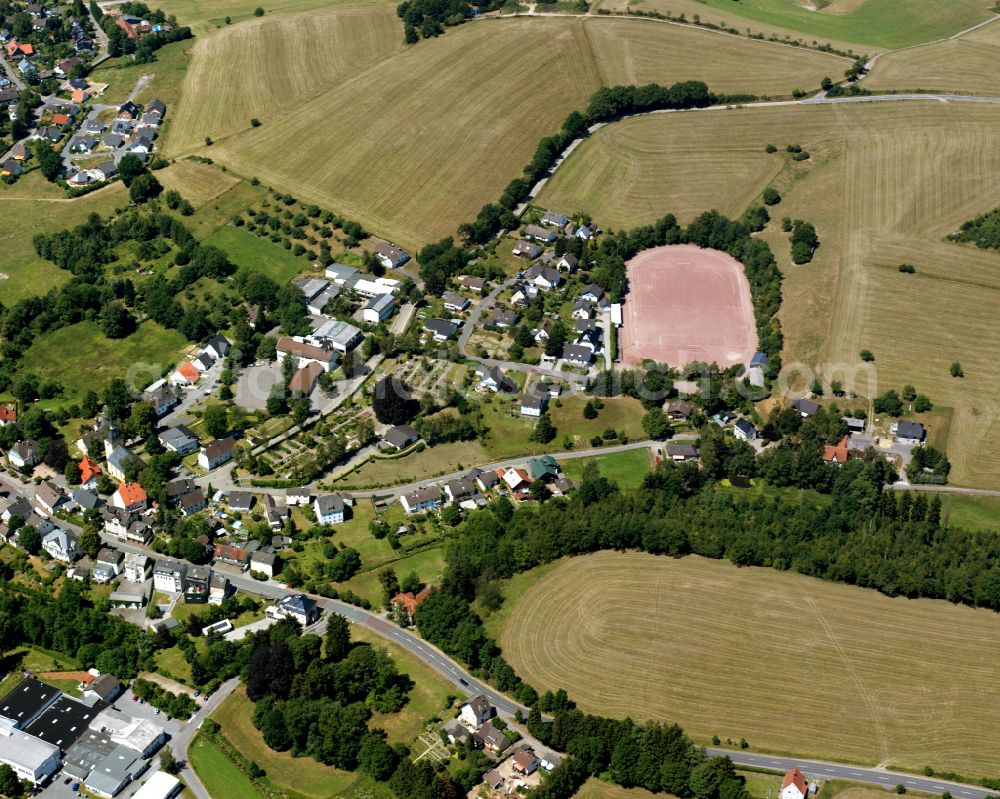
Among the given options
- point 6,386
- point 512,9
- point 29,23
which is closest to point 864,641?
point 6,386

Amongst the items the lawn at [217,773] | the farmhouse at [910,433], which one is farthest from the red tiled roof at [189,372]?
the farmhouse at [910,433]

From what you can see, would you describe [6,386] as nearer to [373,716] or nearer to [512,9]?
[373,716]

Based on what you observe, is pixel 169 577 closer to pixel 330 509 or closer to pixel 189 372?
pixel 330 509

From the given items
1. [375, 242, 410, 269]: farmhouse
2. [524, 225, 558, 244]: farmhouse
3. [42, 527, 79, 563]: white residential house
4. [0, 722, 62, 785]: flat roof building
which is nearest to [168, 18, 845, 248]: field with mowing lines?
[375, 242, 410, 269]: farmhouse

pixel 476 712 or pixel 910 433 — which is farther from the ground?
pixel 910 433

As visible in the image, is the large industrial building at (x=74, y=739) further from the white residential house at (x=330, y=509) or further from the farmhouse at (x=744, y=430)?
the farmhouse at (x=744, y=430)

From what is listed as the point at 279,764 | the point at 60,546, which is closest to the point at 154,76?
the point at 60,546
